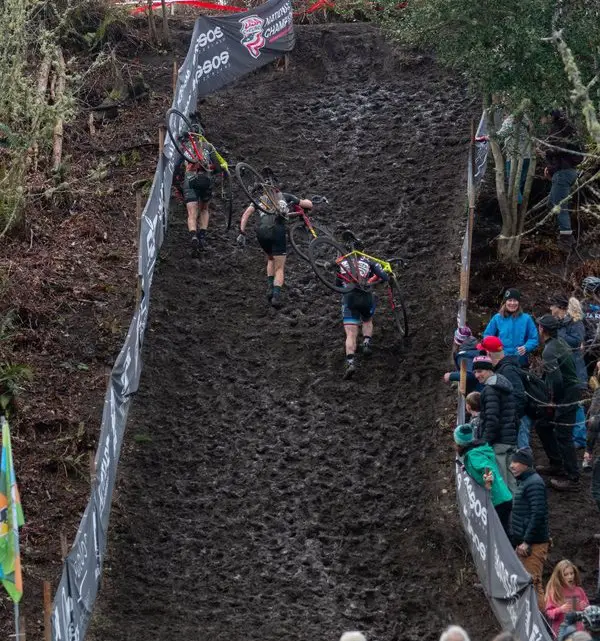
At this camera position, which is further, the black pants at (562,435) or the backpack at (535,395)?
the black pants at (562,435)

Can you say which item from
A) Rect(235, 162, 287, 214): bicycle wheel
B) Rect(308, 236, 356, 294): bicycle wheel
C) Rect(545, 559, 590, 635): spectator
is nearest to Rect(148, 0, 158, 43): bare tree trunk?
Rect(235, 162, 287, 214): bicycle wheel

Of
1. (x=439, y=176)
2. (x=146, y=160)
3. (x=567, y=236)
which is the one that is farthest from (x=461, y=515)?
(x=146, y=160)

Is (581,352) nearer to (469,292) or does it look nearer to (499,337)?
(499,337)

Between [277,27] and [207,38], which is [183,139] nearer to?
[207,38]

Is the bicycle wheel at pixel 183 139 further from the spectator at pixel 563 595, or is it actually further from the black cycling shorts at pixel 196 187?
the spectator at pixel 563 595

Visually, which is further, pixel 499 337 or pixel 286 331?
pixel 286 331

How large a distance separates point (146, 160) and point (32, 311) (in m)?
5.32

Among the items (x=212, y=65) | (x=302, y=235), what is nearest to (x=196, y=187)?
(x=302, y=235)

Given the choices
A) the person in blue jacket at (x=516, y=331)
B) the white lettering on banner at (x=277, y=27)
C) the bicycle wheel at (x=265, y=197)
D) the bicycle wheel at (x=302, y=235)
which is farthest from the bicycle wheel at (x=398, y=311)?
the white lettering on banner at (x=277, y=27)

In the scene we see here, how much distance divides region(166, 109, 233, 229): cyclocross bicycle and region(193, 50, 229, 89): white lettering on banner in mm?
3538

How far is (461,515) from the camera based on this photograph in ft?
41.0

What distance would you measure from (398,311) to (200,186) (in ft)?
10.6

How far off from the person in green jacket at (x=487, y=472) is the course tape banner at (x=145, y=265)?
334 centimetres

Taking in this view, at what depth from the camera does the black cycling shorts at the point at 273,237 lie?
16.0 m
